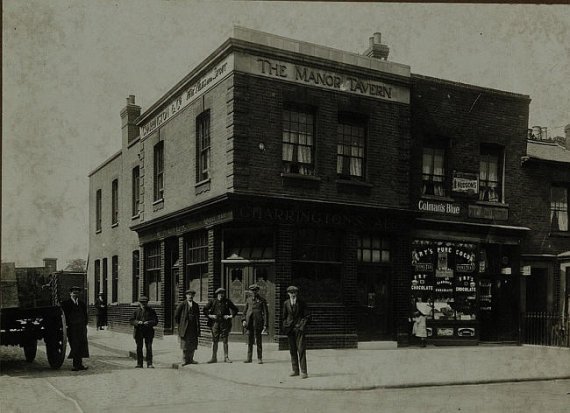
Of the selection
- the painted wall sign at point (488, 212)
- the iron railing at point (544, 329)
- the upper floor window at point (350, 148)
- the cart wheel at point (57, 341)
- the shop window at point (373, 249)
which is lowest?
the iron railing at point (544, 329)

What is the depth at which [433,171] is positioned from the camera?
18938 mm

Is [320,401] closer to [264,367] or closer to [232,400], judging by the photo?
[232,400]

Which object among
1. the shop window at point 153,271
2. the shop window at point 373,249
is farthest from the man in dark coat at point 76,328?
the shop window at point 153,271

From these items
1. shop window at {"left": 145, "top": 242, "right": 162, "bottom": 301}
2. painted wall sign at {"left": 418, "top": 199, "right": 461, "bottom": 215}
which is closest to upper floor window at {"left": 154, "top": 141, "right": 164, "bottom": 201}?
shop window at {"left": 145, "top": 242, "right": 162, "bottom": 301}

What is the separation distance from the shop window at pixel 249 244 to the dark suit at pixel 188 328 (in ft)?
9.35

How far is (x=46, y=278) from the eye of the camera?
13.5 m

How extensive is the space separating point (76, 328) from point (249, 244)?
Answer: 206 inches

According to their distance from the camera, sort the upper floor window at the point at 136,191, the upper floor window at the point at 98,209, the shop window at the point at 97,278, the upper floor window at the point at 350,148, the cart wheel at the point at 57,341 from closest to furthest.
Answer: the cart wheel at the point at 57,341 < the upper floor window at the point at 350,148 < the upper floor window at the point at 136,191 < the shop window at the point at 97,278 < the upper floor window at the point at 98,209

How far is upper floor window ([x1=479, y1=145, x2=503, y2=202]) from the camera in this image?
19641 millimetres

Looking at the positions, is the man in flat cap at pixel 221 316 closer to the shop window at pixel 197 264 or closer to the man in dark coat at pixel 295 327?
the man in dark coat at pixel 295 327

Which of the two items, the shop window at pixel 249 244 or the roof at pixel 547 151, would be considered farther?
the roof at pixel 547 151

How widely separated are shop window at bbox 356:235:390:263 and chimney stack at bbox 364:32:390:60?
18.3 feet

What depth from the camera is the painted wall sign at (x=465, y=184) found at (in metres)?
19.0

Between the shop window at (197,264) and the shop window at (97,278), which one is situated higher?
the shop window at (197,264)
